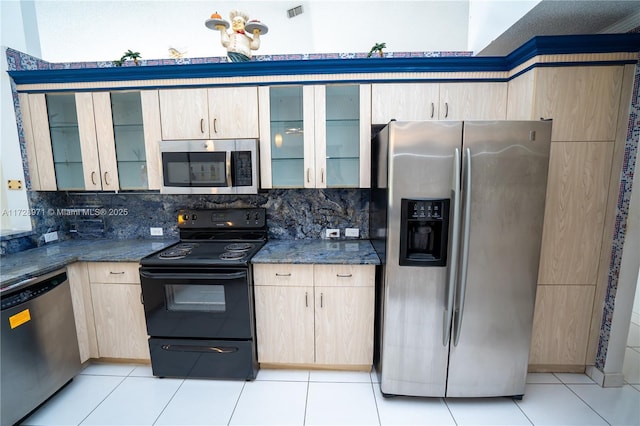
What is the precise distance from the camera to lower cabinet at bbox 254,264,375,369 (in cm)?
189

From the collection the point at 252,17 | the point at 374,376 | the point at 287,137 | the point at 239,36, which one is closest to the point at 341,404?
the point at 374,376

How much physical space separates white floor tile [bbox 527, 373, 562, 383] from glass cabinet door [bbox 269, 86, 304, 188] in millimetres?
2209

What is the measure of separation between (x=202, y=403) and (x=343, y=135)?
212 cm

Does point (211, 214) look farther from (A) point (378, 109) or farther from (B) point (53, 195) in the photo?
(A) point (378, 109)

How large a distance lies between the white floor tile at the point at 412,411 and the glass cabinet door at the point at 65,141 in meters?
2.84

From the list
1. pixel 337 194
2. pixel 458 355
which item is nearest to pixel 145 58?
pixel 337 194

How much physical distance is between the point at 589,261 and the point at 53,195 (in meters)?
4.32

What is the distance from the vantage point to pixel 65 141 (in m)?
2.18

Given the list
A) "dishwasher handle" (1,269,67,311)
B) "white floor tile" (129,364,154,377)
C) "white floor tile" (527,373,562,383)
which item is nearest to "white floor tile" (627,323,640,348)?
"white floor tile" (527,373,562,383)

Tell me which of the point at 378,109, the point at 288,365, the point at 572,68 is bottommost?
the point at 288,365

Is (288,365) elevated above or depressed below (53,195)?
below

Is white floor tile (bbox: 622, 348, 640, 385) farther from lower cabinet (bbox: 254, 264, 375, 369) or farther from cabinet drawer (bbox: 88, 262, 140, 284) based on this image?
cabinet drawer (bbox: 88, 262, 140, 284)

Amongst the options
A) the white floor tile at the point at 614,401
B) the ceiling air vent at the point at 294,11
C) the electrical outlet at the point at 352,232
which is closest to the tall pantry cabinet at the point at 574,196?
the white floor tile at the point at 614,401

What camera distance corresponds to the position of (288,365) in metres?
2.03
